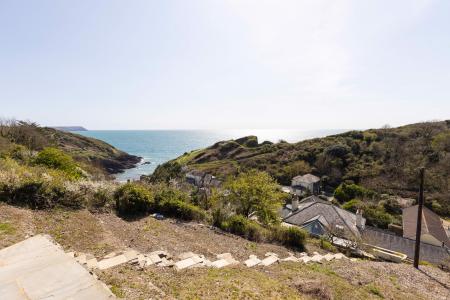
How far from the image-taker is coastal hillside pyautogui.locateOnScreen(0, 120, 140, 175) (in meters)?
25.2

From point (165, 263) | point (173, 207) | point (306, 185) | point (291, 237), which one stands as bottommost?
point (306, 185)

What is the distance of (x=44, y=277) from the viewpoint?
3488mm

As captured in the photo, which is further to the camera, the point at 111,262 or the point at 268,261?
the point at 268,261

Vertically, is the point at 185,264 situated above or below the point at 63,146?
above

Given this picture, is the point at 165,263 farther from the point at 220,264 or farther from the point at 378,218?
the point at 378,218

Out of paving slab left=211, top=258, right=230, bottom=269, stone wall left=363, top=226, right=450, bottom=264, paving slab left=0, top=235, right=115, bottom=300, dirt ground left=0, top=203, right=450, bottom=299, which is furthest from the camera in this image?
stone wall left=363, top=226, right=450, bottom=264

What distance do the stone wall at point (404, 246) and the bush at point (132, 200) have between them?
63.2ft

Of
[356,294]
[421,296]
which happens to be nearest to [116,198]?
[356,294]

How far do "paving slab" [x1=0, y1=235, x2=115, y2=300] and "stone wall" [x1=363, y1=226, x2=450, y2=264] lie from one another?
23932 mm

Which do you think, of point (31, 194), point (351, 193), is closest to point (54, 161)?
point (31, 194)

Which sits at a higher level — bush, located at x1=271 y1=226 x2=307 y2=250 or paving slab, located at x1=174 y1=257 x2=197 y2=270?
paving slab, located at x1=174 y1=257 x2=197 y2=270

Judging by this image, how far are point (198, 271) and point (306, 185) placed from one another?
40.7 metres

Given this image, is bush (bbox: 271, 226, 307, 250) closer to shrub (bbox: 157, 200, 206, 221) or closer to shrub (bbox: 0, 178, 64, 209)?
shrub (bbox: 157, 200, 206, 221)

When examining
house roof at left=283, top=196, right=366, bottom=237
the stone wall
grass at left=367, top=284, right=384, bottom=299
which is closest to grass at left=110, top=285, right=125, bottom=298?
grass at left=367, top=284, right=384, bottom=299
